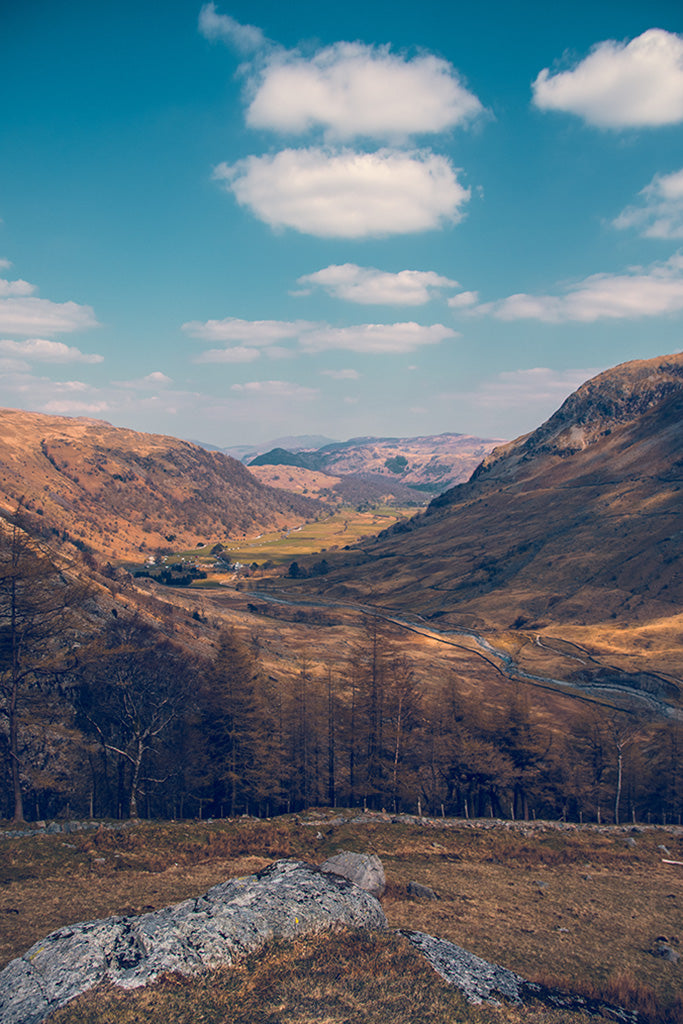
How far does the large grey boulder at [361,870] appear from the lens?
86.8ft

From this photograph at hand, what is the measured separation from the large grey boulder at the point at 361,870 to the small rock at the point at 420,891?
6.97 feet

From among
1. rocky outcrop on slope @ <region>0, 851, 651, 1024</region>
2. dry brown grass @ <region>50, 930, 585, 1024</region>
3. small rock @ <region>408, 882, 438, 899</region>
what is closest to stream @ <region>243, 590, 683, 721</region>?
small rock @ <region>408, 882, 438, 899</region>

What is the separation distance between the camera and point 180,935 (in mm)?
17891

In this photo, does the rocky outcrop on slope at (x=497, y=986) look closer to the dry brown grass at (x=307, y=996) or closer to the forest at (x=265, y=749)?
the dry brown grass at (x=307, y=996)

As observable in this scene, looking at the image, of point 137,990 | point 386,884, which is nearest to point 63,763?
point 386,884

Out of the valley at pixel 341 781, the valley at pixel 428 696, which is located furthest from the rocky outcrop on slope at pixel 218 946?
the valley at pixel 428 696

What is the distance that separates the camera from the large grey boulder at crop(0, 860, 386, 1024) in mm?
15523

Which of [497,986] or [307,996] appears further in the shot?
[497,986]

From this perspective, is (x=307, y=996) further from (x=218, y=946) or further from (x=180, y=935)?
(x=180, y=935)

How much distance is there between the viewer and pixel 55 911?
2223 centimetres

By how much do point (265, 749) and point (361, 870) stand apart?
25.1 metres

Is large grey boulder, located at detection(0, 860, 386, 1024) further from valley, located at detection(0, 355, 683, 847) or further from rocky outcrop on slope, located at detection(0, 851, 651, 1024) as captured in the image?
valley, located at detection(0, 355, 683, 847)

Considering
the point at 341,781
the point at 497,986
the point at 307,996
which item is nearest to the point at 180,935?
the point at 307,996

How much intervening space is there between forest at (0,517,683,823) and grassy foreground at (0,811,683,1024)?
31.6 ft
